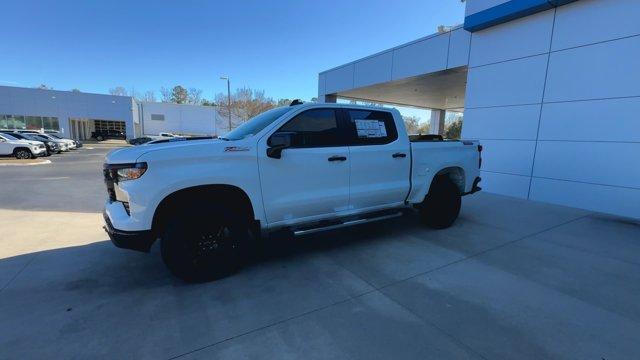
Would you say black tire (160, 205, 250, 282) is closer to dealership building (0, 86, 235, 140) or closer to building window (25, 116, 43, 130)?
dealership building (0, 86, 235, 140)

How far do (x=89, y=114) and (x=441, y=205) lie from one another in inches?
2046

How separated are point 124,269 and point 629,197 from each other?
31.4ft

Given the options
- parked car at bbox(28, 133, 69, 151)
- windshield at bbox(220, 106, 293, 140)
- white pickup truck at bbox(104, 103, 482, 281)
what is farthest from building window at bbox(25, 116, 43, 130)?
windshield at bbox(220, 106, 293, 140)

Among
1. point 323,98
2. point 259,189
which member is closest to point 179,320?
point 259,189

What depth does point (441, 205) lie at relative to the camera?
5.72 metres

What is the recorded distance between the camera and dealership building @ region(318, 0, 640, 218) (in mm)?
7055

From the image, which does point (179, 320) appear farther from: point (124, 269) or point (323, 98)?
point (323, 98)

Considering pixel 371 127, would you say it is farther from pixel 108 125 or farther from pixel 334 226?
pixel 108 125

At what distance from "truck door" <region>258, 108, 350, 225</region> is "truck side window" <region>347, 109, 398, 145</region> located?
243 millimetres

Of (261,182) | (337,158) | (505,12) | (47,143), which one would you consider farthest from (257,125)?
(47,143)

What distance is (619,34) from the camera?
7.08 m

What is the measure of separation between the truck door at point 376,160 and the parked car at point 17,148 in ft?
67.3

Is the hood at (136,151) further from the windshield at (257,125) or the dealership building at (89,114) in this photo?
the dealership building at (89,114)

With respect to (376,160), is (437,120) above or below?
above
